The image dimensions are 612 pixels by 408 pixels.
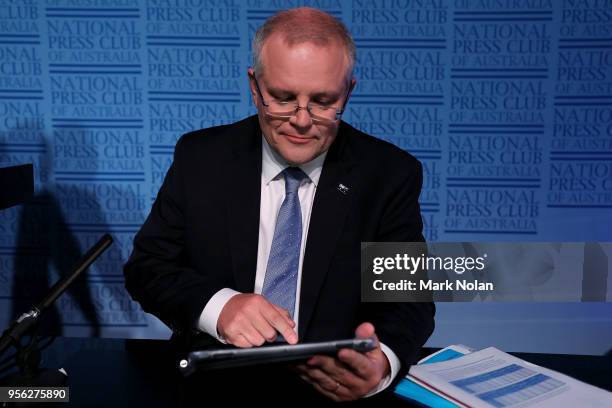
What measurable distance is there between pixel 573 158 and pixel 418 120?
0.63 meters

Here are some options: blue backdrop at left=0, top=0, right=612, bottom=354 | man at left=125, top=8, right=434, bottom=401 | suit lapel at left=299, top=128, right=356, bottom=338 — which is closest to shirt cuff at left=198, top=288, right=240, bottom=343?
man at left=125, top=8, right=434, bottom=401

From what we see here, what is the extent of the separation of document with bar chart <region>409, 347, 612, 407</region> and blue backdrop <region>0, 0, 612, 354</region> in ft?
4.03

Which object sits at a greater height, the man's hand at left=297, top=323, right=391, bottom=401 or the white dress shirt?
the white dress shirt

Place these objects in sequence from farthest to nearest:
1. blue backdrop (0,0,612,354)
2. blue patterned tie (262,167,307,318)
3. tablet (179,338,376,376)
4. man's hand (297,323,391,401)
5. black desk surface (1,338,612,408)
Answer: blue backdrop (0,0,612,354), blue patterned tie (262,167,307,318), black desk surface (1,338,612,408), man's hand (297,323,391,401), tablet (179,338,376,376)

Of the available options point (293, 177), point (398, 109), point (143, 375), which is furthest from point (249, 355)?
point (398, 109)

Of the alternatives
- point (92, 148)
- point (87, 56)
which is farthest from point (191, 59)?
point (92, 148)

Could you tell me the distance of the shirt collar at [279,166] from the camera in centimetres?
130

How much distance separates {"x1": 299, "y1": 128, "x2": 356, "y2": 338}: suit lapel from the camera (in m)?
1.25

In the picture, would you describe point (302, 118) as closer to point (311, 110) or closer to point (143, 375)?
point (311, 110)

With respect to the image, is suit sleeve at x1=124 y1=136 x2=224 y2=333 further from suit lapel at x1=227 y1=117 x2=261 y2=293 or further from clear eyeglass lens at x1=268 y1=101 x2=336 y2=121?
clear eyeglass lens at x1=268 y1=101 x2=336 y2=121

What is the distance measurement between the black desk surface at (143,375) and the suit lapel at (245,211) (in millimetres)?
238

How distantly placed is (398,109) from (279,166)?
0.95 m

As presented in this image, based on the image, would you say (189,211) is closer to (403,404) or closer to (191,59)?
(403,404)

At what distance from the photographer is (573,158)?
6.89 feet
